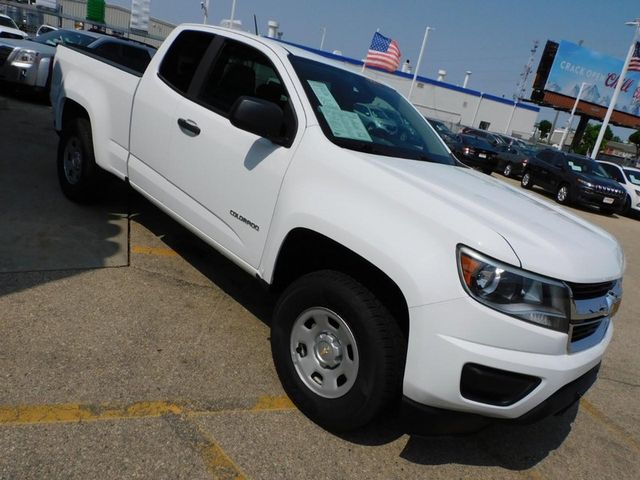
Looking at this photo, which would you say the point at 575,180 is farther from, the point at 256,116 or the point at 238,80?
the point at 256,116

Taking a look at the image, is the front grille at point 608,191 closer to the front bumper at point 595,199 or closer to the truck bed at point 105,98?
the front bumper at point 595,199

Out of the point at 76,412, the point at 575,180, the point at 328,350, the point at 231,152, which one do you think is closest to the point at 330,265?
the point at 328,350

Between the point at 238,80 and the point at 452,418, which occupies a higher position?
the point at 238,80

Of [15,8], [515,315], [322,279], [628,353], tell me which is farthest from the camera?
[15,8]

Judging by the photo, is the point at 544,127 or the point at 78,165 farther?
the point at 544,127

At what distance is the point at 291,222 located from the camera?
269 cm

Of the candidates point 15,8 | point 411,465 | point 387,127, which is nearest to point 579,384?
point 411,465

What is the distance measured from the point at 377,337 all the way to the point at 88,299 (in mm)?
2137

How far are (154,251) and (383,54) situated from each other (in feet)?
65.4

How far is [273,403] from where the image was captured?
9.12 ft

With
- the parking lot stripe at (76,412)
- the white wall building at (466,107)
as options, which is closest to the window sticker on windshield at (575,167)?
the parking lot stripe at (76,412)

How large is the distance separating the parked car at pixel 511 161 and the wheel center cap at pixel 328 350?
18202 millimetres

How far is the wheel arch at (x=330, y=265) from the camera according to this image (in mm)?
2367

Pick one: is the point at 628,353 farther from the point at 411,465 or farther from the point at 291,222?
the point at 291,222
